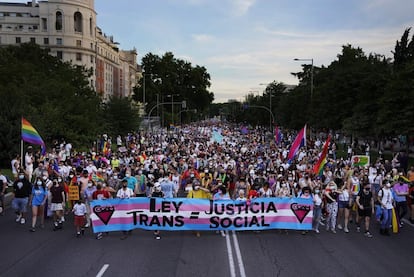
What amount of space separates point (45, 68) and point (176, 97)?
49428 millimetres

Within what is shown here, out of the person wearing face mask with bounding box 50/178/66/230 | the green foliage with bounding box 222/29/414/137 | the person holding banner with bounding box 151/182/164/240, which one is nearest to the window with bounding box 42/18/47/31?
the green foliage with bounding box 222/29/414/137

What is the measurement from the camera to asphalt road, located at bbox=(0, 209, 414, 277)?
28.9 ft

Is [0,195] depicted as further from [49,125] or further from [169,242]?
[49,125]

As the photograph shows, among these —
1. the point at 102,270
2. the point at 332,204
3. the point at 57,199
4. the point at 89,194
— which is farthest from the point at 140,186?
the point at 332,204

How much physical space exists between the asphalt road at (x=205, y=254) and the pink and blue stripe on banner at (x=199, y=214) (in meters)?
0.30

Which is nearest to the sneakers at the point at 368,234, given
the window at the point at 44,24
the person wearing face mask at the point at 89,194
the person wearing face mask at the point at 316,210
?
the person wearing face mask at the point at 316,210

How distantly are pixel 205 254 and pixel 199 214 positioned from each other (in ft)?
5.66

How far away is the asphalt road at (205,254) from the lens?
8805mm

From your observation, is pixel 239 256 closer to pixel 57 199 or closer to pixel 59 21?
pixel 57 199

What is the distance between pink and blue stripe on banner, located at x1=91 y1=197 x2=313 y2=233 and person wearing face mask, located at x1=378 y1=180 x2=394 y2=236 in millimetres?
1915

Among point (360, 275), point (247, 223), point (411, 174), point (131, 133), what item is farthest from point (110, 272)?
point (131, 133)

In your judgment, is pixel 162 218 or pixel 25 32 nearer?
pixel 162 218

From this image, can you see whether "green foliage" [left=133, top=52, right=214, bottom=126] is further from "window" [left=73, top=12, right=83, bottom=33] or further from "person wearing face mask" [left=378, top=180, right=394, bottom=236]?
"person wearing face mask" [left=378, top=180, right=394, bottom=236]

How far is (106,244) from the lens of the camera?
10703 millimetres
